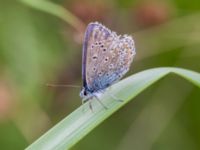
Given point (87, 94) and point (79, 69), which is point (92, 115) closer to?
point (87, 94)

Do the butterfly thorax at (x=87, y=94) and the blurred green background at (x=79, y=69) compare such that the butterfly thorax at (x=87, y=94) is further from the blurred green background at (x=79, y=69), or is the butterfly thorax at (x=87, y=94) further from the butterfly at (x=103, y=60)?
the blurred green background at (x=79, y=69)

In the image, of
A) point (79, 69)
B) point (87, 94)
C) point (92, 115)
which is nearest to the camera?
point (92, 115)

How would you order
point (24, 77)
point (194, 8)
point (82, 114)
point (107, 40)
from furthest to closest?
1. point (194, 8)
2. point (24, 77)
3. point (107, 40)
4. point (82, 114)

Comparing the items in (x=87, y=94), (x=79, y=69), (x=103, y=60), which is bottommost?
(x=79, y=69)

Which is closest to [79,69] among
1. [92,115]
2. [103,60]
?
[103,60]

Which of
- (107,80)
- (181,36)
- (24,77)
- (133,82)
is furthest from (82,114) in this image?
(181,36)

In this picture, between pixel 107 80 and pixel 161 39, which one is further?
pixel 161 39

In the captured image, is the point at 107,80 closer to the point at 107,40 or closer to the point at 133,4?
the point at 107,40

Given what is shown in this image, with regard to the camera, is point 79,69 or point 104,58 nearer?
point 104,58
